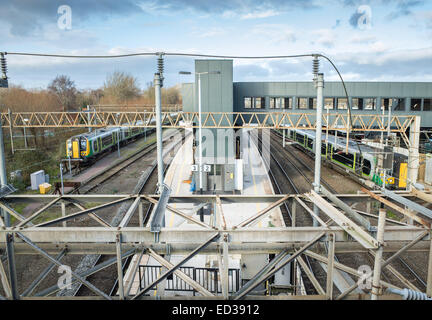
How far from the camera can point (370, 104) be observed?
36.6m

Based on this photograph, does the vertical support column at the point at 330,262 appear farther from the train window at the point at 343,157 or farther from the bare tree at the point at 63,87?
the bare tree at the point at 63,87

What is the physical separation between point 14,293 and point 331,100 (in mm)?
36449

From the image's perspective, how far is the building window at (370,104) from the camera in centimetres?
3638

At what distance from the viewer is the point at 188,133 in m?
57.0

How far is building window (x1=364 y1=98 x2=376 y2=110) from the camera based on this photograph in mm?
36375

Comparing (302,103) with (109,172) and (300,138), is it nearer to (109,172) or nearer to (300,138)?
(300,138)

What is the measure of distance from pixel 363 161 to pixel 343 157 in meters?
3.07

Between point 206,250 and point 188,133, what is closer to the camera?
point 206,250

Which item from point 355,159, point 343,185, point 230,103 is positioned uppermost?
point 230,103

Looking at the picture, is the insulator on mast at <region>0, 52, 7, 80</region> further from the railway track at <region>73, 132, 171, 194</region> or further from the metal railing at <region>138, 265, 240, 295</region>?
the railway track at <region>73, 132, 171, 194</region>

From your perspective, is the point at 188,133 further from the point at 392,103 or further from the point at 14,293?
the point at 14,293
